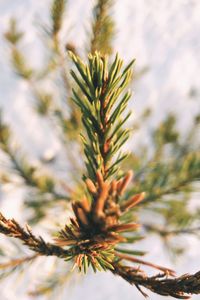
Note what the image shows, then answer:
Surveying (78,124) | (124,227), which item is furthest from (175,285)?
(78,124)

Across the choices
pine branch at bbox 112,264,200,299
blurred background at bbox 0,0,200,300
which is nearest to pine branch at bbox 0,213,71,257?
pine branch at bbox 112,264,200,299

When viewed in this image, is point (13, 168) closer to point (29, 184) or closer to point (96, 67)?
point (29, 184)

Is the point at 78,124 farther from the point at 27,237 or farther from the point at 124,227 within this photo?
the point at 124,227

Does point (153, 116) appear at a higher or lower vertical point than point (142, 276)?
higher

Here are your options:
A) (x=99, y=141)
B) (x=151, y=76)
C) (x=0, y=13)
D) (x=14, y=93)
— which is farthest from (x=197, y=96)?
(x=99, y=141)

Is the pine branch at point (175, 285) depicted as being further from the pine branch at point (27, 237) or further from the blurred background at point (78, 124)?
the blurred background at point (78, 124)

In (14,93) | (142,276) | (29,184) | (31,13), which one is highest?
(31,13)

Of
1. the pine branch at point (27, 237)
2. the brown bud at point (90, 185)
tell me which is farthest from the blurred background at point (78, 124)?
the brown bud at point (90, 185)

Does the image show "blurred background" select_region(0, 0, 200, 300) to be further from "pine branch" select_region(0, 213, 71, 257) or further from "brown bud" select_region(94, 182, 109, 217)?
"brown bud" select_region(94, 182, 109, 217)
